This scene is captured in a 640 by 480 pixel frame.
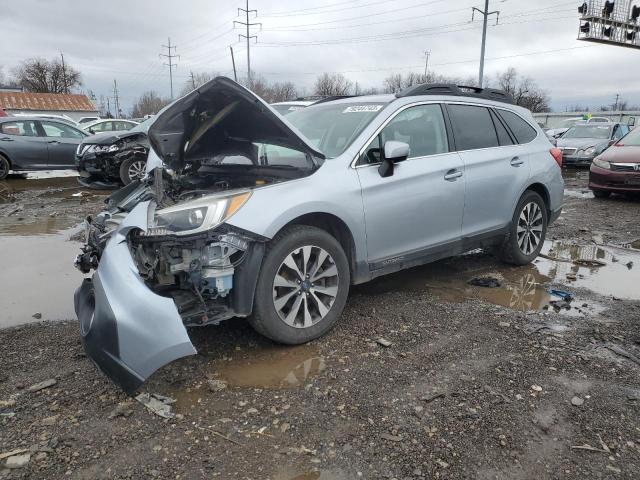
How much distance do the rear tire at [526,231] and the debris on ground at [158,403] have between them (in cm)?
383

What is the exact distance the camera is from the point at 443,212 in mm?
4238

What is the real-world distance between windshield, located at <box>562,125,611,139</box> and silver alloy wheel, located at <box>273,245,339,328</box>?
639 inches

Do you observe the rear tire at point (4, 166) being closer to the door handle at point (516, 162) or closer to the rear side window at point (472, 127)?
the rear side window at point (472, 127)

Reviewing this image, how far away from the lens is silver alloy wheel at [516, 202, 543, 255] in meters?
5.25

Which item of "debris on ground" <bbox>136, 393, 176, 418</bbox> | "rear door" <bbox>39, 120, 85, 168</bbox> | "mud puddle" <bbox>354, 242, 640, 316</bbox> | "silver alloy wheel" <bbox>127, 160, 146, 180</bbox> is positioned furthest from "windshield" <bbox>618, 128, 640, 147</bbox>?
"rear door" <bbox>39, 120, 85, 168</bbox>

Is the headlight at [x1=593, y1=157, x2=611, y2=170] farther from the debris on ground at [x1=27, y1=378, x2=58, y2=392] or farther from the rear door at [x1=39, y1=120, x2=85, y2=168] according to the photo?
the rear door at [x1=39, y1=120, x2=85, y2=168]

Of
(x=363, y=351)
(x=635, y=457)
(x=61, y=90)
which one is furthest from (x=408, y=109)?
(x=61, y=90)

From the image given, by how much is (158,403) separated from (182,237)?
38.4 inches

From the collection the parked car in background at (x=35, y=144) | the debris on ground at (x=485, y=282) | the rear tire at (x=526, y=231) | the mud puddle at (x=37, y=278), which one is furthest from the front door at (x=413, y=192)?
the parked car in background at (x=35, y=144)

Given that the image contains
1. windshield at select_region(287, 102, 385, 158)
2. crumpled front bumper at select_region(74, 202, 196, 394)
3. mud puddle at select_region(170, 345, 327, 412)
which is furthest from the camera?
windshield at select_region(287, 102, 385, 158)

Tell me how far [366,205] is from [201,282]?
1.37 m

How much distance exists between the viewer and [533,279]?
201 inches

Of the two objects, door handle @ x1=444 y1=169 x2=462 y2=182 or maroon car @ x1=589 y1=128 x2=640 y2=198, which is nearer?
door handle @ x1=444 y1=169 x2=462 y2=182

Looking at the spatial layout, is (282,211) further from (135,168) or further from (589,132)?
(589,132)
